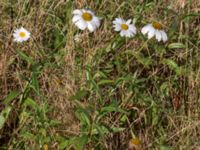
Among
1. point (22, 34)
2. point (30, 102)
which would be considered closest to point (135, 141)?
point (30, 102)

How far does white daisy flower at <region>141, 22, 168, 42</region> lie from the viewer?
1915 mm

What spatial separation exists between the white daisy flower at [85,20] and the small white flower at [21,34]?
0.23 meters

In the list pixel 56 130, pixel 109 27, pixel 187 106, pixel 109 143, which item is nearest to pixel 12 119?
pixel 56 130

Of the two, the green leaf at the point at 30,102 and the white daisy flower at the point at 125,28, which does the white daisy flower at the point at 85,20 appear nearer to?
the white daisy flower at the point at 125,28

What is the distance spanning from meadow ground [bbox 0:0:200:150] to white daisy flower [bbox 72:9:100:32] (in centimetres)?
10

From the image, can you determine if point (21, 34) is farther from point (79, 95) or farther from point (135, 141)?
point (135, 141)

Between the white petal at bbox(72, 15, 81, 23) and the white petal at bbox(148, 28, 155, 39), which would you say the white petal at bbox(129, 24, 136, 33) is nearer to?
the white petal at bbox(148, 28, 155, 39)

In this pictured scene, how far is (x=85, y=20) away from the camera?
1.90m

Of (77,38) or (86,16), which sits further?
(77,38)

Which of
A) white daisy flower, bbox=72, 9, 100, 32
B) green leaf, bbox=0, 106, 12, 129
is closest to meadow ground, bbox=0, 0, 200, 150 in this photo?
green leaf, bbox=0, 106, 12, 129

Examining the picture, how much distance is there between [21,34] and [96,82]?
0.39 meters

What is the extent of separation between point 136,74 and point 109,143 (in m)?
0.29

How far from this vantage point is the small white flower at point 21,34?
6.58 feet

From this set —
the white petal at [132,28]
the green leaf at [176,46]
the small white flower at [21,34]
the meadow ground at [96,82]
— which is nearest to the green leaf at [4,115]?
the meadow ground at [96,82]
